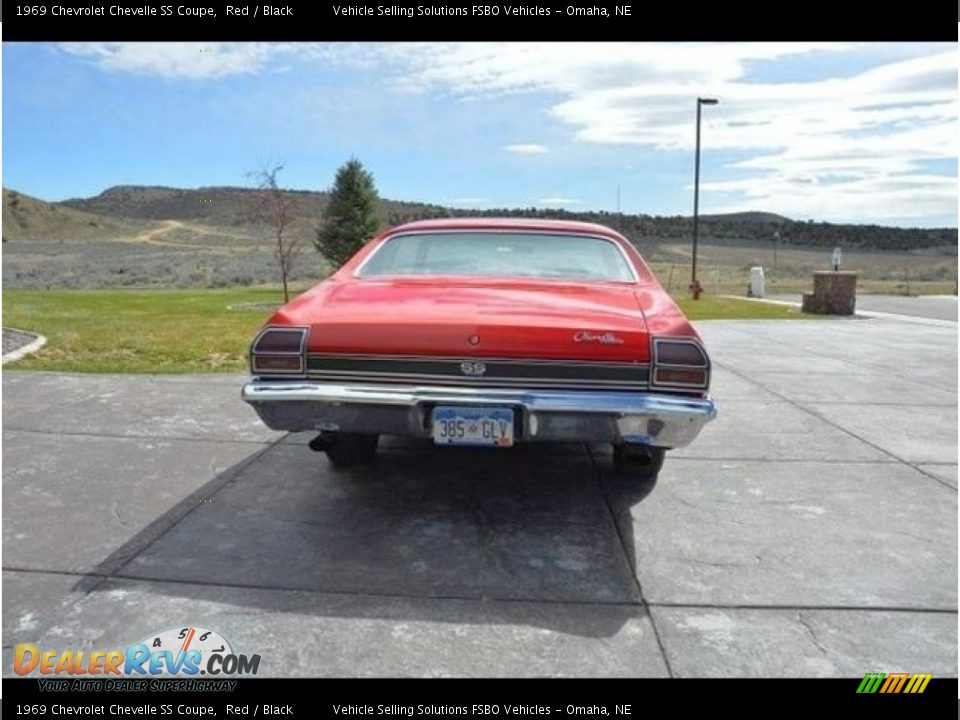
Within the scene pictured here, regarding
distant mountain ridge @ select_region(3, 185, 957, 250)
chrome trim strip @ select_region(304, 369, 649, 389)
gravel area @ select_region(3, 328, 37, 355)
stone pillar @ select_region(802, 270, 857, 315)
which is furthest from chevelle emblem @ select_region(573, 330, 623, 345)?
distant mountain ridge @ select_region(3, 185, 957, 250)

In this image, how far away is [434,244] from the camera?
479 cm

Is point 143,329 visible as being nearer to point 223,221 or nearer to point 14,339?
point 14,339

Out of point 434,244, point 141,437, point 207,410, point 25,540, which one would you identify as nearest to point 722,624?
point 434,244

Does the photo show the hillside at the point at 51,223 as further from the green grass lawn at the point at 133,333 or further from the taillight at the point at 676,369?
the taillight at the point at 676,369

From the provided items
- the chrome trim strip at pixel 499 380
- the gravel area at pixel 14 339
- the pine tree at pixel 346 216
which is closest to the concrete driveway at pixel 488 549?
the chrome trim strip at pixel 499 380

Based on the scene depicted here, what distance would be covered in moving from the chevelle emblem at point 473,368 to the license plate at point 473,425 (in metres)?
0.16

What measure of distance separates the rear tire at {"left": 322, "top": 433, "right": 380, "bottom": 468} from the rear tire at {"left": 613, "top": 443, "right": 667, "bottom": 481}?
4.87 feet

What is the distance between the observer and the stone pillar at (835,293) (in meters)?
17.4

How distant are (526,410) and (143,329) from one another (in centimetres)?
981

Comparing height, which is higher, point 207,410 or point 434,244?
point 434,244

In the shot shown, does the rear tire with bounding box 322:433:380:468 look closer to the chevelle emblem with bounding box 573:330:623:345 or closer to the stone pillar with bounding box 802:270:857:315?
the chevelle emblem with bounding box 573:330:623:345
